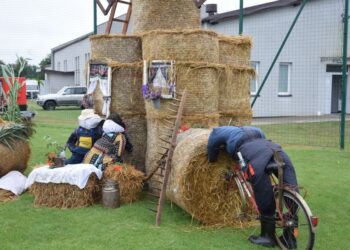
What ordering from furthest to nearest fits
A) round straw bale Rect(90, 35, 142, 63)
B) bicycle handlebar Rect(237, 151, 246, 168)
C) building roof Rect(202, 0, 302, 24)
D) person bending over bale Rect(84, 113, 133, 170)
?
building roof Rect(202, 0, 302, 24)
round straw bale Rect(90, 35, 142, 63)
person bending over bale Rect(84, 113, 133, 170)
bicycle handlebar Rect(237, 151, 246, 168)

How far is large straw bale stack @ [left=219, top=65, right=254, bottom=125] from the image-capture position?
21.5 feet

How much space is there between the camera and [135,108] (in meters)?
6.93

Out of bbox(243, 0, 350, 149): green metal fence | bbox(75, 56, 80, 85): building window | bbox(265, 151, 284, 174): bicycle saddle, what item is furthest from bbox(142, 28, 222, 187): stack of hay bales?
bbox(75, 56, 80, 85): building window

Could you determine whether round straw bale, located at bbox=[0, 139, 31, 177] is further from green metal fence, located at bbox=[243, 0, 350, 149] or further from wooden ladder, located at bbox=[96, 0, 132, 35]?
green metal fence, located at bbox=[243, 0, 350, 149]

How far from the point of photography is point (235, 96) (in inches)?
263

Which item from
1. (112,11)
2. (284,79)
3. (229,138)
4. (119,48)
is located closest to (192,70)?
(119,48)

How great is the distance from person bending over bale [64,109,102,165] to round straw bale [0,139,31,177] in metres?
0.90

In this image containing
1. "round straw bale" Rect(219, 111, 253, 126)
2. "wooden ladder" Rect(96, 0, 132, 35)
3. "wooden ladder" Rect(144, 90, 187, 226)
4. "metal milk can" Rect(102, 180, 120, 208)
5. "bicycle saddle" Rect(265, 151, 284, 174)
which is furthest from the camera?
"wooden ladder" Rect(96, 0, 132, 35)

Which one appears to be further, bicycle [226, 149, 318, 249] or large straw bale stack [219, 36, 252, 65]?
large straw bale stack [219, 36, 252, 65]

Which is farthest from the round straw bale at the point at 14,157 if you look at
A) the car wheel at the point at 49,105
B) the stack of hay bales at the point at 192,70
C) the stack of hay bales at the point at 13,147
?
the car wheel at the point at 49,105

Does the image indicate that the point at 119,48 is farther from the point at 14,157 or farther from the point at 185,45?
the point at 14,157

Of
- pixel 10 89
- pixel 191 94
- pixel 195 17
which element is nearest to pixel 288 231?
pixel 191 94

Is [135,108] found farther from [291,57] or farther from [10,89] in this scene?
[291,57]

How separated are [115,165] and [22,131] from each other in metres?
2.04
